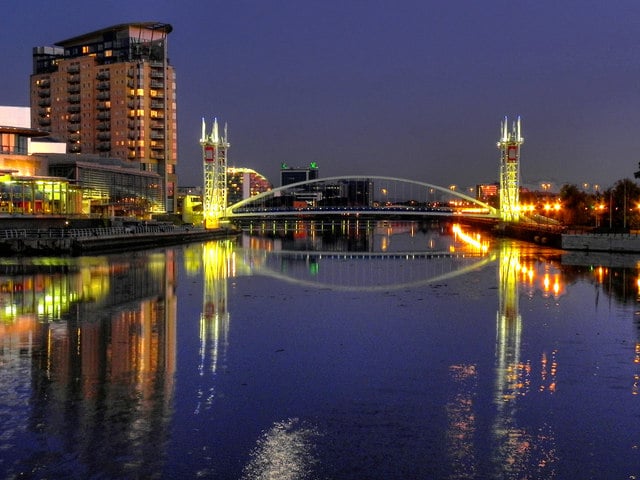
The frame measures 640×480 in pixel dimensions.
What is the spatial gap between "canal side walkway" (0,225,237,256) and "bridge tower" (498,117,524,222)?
48118mm

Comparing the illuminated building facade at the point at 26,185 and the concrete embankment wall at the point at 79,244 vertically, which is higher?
the illuminated building facade at the point at 26,185

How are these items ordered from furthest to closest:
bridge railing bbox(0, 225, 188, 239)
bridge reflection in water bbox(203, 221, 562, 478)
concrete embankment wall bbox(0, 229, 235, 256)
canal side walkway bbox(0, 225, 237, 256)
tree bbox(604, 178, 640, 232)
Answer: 1. tree bbox(604, 178, 640, 232)
2. bridge railing bbox(0, 225, 188, 239)
3. canal side walkway bbox(0, 225, 237, 256)
4. concrete embankment wall bbox(0, 229, 235, 256)
5. bridge reflection in water bbox(203, 221, 562, 478)

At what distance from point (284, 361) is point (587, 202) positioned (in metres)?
83.9

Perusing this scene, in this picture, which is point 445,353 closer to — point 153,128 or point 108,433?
point 108,433

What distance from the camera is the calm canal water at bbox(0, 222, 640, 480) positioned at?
929cm

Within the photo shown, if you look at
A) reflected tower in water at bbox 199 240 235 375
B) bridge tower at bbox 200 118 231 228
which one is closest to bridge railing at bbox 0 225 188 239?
reflected tower in water at bbox 199 240 235 375

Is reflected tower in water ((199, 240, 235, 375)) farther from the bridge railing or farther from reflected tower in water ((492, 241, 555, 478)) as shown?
the bridge railing

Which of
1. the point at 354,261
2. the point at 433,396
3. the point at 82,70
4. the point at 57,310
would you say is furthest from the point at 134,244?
the point at 82,70

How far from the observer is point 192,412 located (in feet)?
36.5

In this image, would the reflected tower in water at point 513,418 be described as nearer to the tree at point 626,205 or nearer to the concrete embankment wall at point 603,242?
the concrete embankment wall at point 603,242

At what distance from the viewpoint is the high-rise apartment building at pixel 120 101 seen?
11100 centimetres

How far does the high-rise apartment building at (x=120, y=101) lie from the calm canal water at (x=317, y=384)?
84846mm

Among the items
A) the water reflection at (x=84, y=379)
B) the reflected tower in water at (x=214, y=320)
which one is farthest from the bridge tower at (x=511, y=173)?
the water reflection at (x=84, y=379)

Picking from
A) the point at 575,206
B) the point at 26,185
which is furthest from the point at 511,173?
the point at 26,185
